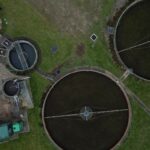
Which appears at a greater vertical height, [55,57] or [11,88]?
[55,57]

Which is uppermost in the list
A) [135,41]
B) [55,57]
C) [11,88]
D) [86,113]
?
[135,41]

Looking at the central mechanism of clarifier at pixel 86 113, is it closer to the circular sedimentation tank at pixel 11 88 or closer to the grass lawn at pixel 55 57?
the grass lawn at pixel 55 57

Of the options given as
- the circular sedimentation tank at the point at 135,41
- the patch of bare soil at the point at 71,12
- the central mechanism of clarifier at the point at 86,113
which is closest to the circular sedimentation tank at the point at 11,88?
the central mechanism of clarifier at the point at 86,113

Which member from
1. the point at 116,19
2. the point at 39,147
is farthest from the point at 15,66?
the point at 116,19

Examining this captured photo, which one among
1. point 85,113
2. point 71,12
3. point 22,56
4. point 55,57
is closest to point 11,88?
point 22,56

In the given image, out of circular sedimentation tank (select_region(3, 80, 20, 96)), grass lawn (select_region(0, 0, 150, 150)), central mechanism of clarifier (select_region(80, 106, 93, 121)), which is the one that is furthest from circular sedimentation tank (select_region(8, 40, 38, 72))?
central mechanism of clarifier (select_region(80, 106, 93, 121))

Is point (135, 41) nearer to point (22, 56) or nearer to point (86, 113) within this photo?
point (86, 113)

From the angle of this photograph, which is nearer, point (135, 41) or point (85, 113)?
point (85, 113)

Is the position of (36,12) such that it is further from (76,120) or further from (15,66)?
(76,120)
